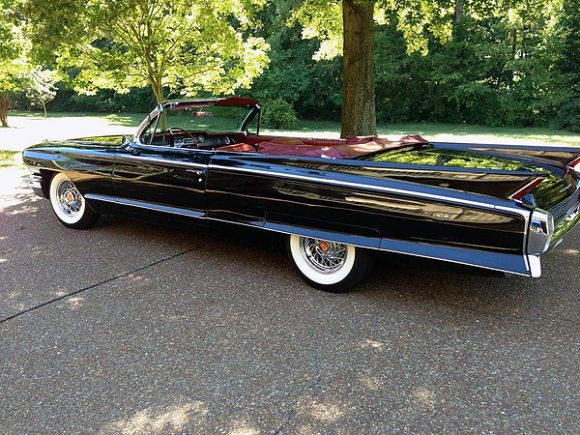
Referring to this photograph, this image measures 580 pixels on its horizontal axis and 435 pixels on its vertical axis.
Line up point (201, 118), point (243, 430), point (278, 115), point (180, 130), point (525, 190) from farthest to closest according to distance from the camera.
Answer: point (278, 115) < point (180, 130) < point (201, 118) < point (525, 190) < point (243, 430)

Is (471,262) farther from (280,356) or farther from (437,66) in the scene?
(437,66)

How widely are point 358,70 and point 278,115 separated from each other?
16412 mm

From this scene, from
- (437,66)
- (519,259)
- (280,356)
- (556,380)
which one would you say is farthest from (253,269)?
(437,66)

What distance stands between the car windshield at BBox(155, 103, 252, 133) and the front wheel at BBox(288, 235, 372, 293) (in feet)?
5.73

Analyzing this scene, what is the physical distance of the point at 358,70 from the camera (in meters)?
8.48

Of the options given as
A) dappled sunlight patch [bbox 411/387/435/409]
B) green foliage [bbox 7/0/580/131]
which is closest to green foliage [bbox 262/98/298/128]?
green foliage [bbox 7/0/580/131]

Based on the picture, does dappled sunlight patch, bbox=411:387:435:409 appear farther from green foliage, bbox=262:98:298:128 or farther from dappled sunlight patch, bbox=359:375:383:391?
green foliage, bbox=262:98:298:128

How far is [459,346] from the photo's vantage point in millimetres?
2885

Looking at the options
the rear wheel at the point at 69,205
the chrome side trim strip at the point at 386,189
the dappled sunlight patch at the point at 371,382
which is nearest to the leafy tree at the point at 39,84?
the rear wheel at the point at 69,205

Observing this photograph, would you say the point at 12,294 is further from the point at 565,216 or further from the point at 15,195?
the point at 15,195

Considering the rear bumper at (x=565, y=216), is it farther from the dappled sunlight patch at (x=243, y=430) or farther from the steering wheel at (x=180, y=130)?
the steering wheel at (x=180, y=130)

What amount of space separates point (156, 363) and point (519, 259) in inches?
81.8

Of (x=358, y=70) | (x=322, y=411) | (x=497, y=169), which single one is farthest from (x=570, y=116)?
(x=322, y=411)

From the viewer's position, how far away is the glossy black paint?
9.49 feet
